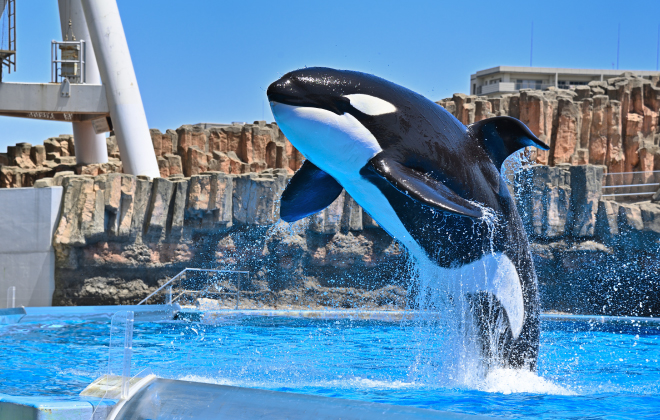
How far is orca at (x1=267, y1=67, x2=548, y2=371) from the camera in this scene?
142 inches

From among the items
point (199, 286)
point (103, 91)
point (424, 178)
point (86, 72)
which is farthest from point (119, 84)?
point (424, 178)

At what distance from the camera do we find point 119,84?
15.0 meters

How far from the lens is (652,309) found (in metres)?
12.7

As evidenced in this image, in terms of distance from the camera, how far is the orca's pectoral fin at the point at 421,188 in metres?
3.35

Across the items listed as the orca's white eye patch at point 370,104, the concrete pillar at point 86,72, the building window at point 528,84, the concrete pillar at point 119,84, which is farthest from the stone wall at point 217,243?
the building window at point 528,84

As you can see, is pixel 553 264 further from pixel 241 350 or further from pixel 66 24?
pixel 66 24

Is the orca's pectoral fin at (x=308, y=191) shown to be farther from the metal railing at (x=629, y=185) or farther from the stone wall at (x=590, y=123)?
the stone wall at (x=590, y=123)

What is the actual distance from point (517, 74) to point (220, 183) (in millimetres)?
55265

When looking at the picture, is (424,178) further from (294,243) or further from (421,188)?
(294,243)

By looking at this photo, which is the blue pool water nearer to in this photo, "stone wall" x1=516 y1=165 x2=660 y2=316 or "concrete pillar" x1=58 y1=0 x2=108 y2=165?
"stone wall" x1=516 y1=165 x2=660 y2=316

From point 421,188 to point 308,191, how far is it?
99 cm

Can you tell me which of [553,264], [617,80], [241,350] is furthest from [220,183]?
[617,80]

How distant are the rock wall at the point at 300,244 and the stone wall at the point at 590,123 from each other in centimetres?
767

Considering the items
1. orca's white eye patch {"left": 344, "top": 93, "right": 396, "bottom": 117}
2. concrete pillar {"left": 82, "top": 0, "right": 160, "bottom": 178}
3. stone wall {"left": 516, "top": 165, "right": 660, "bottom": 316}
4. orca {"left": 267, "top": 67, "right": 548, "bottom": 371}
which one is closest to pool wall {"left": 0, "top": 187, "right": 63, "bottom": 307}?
concrete pillar {"left": 82, "top": 0, "right": 160, "bottom": 178}
